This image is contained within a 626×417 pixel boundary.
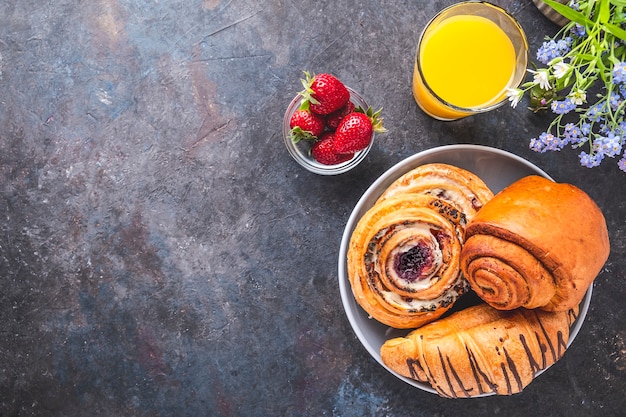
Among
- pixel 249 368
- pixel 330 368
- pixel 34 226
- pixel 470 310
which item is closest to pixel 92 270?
pixel 34 226

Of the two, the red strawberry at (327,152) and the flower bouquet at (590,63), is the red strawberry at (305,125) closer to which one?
the red strawberry at (327,152)

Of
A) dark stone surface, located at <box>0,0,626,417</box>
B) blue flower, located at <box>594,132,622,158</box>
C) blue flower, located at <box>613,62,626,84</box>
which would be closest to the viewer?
blue flower, located at <box>613,62,626,84</box>

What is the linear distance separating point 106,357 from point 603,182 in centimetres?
175

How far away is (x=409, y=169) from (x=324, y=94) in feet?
1.14

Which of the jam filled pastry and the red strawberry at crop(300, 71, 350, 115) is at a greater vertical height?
the red strawberry at crop(300, 71, 350, 115)

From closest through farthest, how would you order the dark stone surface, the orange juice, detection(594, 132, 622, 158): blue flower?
detection(594, 132, 622, 158): blue flower < the orange juice < the dark stone surface

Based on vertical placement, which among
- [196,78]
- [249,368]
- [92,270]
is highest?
[196,78]

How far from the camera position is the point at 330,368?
79.1 inches

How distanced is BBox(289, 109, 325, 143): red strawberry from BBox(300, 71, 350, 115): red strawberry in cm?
2

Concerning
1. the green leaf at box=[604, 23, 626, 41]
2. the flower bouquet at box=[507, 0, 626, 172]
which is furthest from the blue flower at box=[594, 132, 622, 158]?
the green leaf at box=[604, 23, 626, 41]

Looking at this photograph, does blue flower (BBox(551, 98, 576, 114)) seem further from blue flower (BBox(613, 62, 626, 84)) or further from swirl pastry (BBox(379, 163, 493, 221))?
swirl pastry (BBox(379, 163, 493, 221))

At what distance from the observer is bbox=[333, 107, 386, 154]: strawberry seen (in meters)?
1.75

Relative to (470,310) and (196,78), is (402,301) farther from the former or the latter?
(196,78)

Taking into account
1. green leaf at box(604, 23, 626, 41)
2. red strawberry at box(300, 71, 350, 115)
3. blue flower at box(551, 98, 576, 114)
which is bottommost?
red strawberry at box(300, 71, 350, 115)
